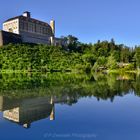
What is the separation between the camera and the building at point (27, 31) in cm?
7450

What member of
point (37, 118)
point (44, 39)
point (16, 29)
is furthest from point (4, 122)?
point (44, 39)

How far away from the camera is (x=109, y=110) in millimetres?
11273

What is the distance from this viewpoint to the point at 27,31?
80.8 meters

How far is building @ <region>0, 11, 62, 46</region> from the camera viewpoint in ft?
244

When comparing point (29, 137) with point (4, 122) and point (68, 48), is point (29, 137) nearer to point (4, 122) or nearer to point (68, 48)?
point (4, 122)

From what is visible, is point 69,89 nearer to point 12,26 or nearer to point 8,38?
point 8,38

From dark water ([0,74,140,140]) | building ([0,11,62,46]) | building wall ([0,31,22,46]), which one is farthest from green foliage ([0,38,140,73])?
dark water ([0,74,140,140])

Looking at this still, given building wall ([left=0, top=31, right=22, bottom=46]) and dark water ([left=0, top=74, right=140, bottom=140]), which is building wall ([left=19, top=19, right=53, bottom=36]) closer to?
building wall ([left=0, top=31, right=22, bottom=46])

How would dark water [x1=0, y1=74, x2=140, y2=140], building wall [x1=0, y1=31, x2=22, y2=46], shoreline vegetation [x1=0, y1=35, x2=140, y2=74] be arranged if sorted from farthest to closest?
building wall [x1=0, y1=31, x2=22, y2=46]
shoreline vegetation [x1=0, y1=35, x2=140, y2=74]
dark water [x1=0, y1=74, x2=140, y2=140]

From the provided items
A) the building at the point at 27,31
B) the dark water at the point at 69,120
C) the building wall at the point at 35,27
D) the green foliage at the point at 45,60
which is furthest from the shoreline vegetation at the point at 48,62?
the dark water at the point at 69,120

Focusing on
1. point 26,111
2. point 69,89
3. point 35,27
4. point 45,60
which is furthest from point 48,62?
point 26,111

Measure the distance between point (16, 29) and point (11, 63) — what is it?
13.9 meters

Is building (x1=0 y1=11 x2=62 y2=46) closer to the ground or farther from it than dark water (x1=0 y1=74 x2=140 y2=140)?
farther from it

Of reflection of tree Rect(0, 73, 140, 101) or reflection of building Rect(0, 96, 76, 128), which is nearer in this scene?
reflection of building Rect(0, 96, 76, 128)
